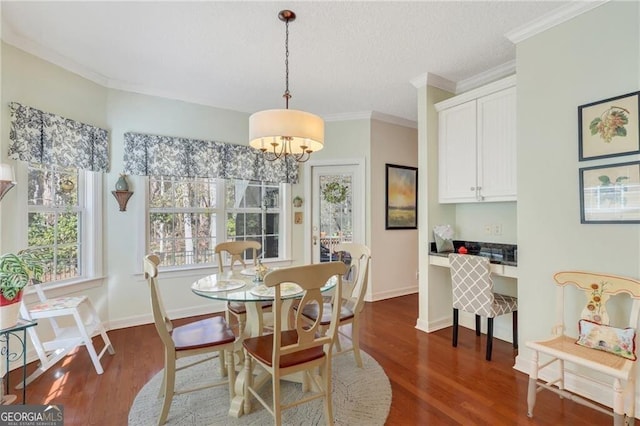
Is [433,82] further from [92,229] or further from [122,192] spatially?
[92,229]

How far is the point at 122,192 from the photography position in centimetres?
332

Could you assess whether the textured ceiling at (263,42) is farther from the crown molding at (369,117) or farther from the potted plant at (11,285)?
the potted plant at (11,285)

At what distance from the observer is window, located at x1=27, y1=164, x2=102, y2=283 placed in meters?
2.81

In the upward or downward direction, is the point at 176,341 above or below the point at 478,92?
below

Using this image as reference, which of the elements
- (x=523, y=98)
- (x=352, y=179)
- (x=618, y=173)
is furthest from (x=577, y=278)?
Answer: (x=352, y=179)

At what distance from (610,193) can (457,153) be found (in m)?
1.40

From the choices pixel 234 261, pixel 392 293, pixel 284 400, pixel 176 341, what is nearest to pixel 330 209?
pixel 392 293

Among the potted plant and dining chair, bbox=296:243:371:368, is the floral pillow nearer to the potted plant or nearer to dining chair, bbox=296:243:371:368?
dining chair, bbox=296:243:371:368

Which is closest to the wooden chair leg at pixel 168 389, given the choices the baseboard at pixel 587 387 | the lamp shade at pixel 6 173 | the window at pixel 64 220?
the lamp shade at pixel 6 173

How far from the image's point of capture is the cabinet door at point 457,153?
309 cm

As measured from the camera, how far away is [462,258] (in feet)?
9.07

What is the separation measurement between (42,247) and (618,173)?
182 inches

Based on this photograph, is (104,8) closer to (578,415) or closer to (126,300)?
(126,300)

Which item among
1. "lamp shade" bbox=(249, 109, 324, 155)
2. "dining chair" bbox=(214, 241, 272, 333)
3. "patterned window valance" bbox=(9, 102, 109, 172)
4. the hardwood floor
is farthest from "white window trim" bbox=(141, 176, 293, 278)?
"lamp shade" bbox=(249, 109, 324, 155)
